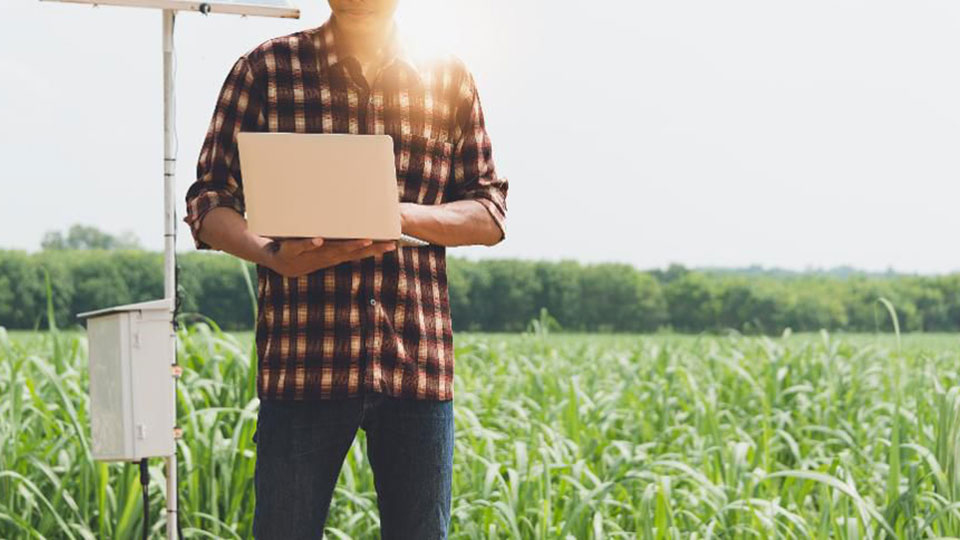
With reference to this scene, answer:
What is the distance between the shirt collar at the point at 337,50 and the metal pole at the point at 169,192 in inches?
22.6

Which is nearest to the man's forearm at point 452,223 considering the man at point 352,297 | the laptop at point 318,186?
the man at point 352,297

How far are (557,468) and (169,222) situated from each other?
1425 mm

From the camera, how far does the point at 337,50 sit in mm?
1936

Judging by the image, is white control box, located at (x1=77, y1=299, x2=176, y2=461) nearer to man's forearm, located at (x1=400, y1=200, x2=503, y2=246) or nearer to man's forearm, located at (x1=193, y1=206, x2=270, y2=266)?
man's forearm, located at (x1=193, y1=206, x2=270, y2=266)

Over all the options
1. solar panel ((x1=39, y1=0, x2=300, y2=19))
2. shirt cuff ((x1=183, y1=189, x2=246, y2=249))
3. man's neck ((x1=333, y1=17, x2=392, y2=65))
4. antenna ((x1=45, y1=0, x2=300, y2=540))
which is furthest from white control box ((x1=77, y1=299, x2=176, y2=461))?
man's neck ((x1=333, y1=17, x2=392, y2=65))

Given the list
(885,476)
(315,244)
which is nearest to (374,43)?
(315,244)

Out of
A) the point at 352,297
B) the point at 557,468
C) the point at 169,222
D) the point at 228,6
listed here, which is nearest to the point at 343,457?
the point at 352,297

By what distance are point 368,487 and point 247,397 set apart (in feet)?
1.71

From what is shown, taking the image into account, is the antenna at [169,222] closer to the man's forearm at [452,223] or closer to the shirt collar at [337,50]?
the shirt collar at [337,50]

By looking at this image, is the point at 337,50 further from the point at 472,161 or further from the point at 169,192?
the point at 169,192

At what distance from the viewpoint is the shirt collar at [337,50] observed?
1.93m

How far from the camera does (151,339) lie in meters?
2.34

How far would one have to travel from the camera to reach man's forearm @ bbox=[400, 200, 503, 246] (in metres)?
1.79

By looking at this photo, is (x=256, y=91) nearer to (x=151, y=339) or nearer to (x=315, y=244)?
(x=315, y=244)
